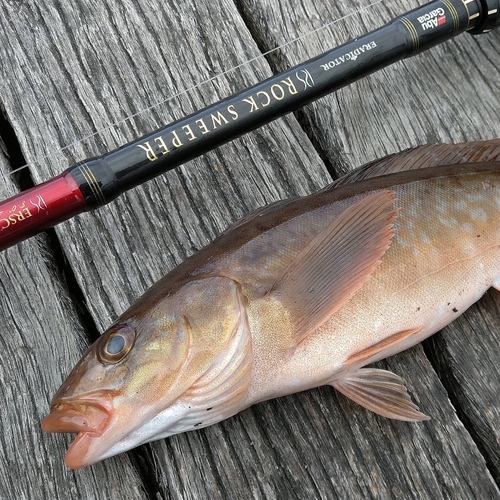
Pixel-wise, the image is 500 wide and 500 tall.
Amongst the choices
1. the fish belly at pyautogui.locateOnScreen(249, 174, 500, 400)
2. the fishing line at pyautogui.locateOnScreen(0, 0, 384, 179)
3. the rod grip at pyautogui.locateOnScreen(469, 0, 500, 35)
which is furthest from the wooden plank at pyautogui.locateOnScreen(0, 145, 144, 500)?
the rod grip at pyautogui.locateOnScreen(469, 0, 500, 35)

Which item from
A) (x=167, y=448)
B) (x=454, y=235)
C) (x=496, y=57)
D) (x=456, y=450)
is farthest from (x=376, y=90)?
(x=167, y=448)

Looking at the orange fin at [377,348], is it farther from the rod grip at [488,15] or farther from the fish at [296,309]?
the rod grip at [488,15]

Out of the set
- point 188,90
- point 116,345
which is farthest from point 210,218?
point 116,345

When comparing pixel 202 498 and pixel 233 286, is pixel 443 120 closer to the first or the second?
pixel 233 286

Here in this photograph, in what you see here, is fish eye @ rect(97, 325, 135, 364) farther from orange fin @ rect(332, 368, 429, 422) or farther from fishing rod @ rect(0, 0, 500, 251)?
orange fin @ rect(332, 368, 429, 422)

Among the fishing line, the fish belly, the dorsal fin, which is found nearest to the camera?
the fish belly

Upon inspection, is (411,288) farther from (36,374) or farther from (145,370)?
(36,374)

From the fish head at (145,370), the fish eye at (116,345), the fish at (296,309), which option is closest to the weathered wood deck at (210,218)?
the fish at (296,309)
